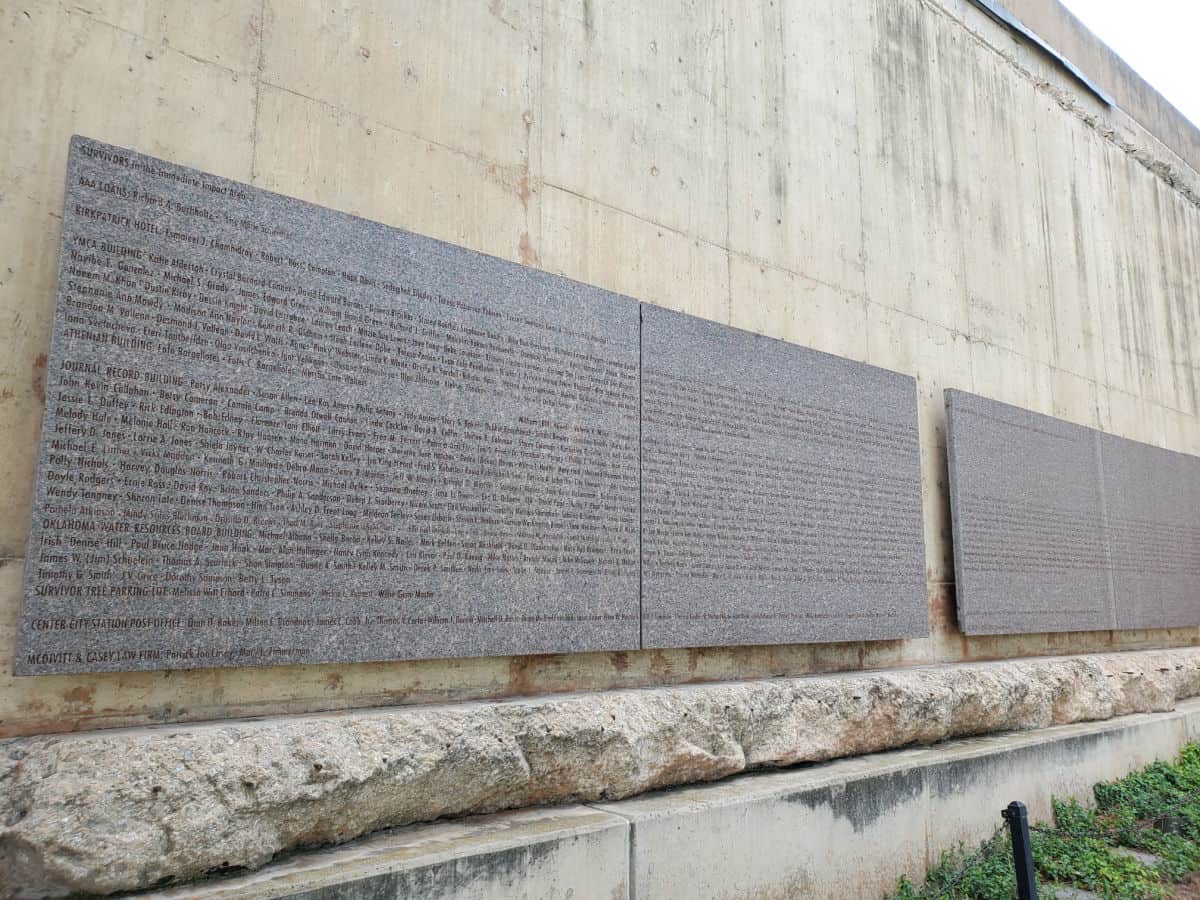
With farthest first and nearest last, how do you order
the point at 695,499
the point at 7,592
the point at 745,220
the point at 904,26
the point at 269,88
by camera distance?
the point at 904,26 → the point at 745,220 → the point at 695,499 → the point at 269,88 → the point at 7,592

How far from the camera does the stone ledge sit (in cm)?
227

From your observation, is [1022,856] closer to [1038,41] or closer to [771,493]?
[771,493]

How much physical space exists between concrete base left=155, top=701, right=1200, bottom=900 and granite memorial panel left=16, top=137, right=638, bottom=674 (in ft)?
2.09

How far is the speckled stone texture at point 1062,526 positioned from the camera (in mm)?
5695

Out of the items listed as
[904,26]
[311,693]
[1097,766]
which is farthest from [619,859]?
[904,26]

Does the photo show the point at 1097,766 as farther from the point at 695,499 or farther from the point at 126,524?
the point at 126,524

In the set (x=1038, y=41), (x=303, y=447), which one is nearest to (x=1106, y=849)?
(x=303, y=447)

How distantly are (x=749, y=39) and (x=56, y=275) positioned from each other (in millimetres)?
3980

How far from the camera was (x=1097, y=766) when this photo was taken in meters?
5.63

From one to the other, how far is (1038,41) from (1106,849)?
6599 mm

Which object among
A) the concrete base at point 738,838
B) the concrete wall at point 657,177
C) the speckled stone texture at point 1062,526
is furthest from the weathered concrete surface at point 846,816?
the speckled stone texture at point 1062,526

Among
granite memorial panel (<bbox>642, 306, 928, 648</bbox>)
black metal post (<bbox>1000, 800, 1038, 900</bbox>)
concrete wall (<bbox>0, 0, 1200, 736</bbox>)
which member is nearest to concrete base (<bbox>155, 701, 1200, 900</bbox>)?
concrete wall (<bbox>0, 0, 1200, 736</bbox>)

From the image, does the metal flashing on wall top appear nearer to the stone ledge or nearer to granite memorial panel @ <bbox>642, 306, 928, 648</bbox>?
granite memorial panel @ <bbox>642, 306, 928, 648</bbox>

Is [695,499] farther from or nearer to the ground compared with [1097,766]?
farther from the ground
